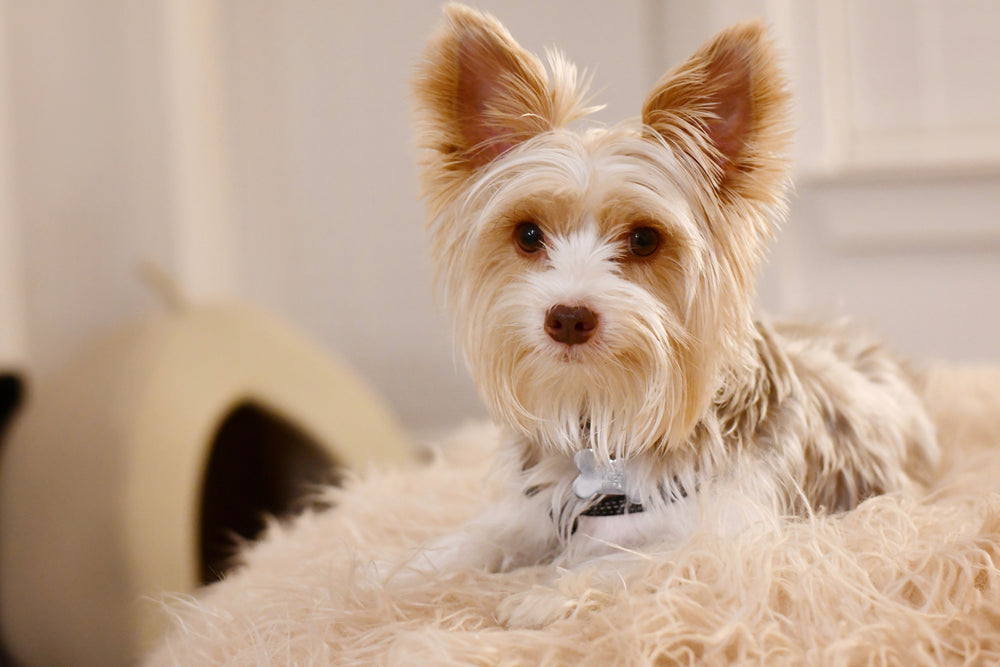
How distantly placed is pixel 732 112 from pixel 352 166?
223cm

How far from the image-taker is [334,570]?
1.19m

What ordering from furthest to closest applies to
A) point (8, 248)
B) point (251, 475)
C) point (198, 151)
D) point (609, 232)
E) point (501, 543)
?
point (198, 151) < point (8, 248) < point (251, 475) < point (501, 543) < point (609, 232)

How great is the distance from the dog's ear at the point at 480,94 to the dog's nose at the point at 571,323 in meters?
0.24

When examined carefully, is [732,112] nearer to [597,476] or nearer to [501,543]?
[597,476]

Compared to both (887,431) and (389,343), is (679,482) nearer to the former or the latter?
(887,431)

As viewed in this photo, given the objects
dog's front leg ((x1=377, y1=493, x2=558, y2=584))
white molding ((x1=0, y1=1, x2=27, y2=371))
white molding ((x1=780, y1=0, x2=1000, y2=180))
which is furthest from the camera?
white molding ((x1=0, y1=1, x2=27, y2=371))

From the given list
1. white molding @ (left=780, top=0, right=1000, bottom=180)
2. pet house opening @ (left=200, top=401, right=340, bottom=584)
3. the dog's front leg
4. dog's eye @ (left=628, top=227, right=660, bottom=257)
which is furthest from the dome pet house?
white molding @ (left=780, top=0, right=1000, bottom=180)

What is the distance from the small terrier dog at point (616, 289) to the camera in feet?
3.34

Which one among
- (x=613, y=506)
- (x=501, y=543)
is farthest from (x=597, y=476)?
→ (x=501, y=543)

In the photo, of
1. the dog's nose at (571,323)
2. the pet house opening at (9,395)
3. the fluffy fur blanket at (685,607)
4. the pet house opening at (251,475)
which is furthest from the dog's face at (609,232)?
the pet house opening at (9,395)

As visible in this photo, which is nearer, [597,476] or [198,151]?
[597,476]

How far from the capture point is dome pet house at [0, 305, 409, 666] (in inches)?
75.7

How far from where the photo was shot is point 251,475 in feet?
8.80

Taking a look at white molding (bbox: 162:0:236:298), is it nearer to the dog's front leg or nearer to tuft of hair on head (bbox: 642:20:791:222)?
the dog's front leg
